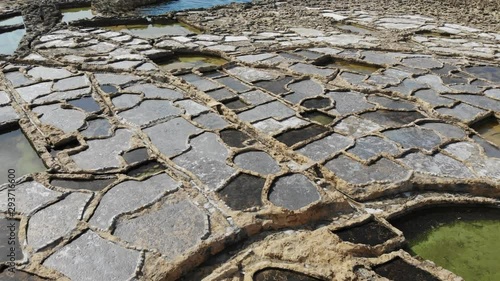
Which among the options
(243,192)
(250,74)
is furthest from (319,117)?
(243,192)

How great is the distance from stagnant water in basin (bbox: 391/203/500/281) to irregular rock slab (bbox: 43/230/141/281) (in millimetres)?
1983

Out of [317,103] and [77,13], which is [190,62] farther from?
[77,13]

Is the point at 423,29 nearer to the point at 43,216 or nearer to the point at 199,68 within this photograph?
the point at 199,68

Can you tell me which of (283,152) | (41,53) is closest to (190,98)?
(283,152)

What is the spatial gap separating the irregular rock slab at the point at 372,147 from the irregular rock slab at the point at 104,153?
7.07ft

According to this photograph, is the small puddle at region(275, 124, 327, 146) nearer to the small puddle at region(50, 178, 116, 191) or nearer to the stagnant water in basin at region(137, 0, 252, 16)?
the small puddle at region(50, 178, 116, 191)

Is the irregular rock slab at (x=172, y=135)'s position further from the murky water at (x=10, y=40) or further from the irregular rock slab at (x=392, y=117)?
the murky water at (x=10, y=40)

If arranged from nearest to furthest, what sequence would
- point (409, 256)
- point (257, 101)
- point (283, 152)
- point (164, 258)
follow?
point (164, 258)
point (409, 256)
point (283, 152)
point (257, 101)

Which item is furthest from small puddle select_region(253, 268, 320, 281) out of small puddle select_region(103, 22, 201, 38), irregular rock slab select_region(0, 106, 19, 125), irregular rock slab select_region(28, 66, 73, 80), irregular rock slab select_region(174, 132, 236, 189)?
small puddle select_region(103, 22, 201, 38)

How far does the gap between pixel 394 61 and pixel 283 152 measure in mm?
3492

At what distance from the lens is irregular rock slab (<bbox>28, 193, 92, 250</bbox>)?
283 centimetres

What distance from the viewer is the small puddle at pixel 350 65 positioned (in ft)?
21.3

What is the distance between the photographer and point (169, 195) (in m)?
3.26

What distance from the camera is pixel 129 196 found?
3.26m
